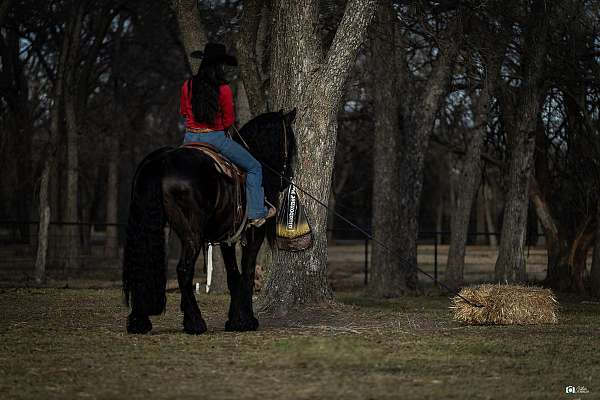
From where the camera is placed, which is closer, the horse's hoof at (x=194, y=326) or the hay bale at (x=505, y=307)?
the horse's hoof at (x=194, y=326)

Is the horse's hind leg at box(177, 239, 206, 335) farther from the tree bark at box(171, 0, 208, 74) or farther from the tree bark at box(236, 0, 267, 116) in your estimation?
the tree bark at box(171, 0, 208, 74)

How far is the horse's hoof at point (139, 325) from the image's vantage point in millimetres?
11344

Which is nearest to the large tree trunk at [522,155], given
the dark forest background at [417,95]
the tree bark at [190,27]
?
the dark forest background at [417,95]

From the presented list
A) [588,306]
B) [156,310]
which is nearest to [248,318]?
[156,310]

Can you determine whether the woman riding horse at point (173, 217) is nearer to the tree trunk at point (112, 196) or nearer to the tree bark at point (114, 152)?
the tree bark at point (114, 152)

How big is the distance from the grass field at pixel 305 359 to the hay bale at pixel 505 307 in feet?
0.74

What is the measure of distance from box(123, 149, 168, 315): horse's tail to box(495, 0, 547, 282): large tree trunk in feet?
34.9

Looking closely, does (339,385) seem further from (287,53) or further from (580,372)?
(287,53)

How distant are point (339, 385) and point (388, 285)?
12192 millimetres

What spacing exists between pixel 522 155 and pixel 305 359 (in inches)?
484

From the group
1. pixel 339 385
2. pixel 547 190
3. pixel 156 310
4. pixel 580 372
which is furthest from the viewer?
pixel 547 190

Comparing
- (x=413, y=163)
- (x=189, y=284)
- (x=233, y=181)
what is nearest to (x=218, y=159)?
(x=233, y=181)

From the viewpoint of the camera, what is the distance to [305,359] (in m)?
9.55

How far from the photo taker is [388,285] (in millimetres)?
20422
